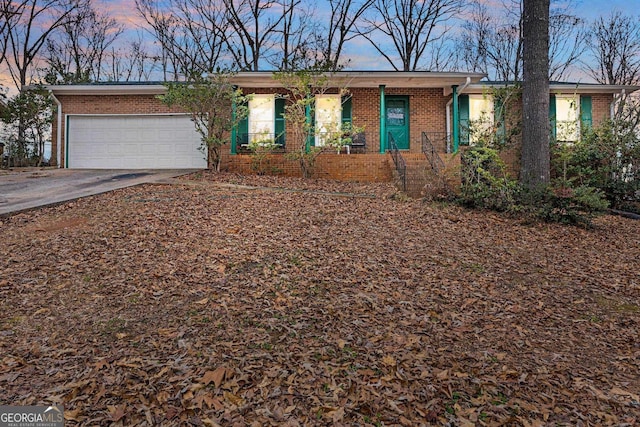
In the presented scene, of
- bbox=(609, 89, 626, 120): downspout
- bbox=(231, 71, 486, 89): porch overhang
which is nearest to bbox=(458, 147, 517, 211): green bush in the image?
bbox=(231, 71, 486, 89): porch overhang

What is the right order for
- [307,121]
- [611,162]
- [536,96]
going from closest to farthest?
[536,96], [611,162], [307,121]

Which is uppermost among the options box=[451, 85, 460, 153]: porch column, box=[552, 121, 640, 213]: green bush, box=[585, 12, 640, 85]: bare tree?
box=[585, 12, 640, 85]: bare tree

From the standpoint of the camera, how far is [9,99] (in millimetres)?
13875

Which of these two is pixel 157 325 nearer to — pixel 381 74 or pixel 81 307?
pixel 81 307

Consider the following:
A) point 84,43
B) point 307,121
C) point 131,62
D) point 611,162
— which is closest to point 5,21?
point 84,43

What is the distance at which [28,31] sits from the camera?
1939 cm

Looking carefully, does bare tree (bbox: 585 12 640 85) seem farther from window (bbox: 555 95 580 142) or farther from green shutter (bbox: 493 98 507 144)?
green shutter (bbox: 493 98 507 144)

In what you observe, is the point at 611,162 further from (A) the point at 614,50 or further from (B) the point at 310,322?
(A) the point at 614,50

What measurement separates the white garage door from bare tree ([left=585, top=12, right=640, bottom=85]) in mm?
19728

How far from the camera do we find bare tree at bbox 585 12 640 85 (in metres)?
19.2

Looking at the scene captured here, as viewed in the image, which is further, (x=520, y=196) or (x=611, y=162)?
(x=611, y=162)

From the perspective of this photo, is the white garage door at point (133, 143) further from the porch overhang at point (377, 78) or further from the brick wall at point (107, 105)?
the porch overhang at point (377, 78)

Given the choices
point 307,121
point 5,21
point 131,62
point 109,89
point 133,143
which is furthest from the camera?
point 131,62

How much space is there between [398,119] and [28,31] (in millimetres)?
18341
